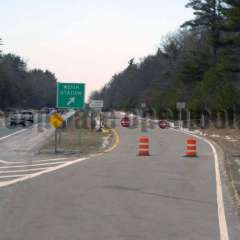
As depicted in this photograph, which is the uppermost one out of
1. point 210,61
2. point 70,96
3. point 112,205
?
point 210,61

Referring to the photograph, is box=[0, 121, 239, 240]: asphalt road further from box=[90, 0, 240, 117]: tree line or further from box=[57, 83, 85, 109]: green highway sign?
box=[90, 0, 240, 117]: tree line

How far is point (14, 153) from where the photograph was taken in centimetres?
3181

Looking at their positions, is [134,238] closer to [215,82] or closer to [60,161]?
[60,161]

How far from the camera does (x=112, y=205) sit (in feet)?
47.2

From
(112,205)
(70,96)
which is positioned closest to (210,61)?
(70,96)

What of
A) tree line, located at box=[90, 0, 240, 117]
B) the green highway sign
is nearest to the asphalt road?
the green highway sign

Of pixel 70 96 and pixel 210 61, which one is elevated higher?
pixel 210 61

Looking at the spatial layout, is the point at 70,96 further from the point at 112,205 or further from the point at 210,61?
the point at 210,61

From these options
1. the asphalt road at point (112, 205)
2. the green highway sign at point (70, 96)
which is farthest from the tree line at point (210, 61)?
the asphalt road at point (112, 205)

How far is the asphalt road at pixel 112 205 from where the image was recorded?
36.9ft

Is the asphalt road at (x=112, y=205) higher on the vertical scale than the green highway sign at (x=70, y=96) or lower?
lower

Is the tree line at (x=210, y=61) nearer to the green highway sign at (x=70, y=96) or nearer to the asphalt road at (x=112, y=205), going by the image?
the green highway sign at (x=70, y=96)

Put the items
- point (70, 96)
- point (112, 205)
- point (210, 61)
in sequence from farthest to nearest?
point (210, 61) → point (70, 96) → point (112, 205)

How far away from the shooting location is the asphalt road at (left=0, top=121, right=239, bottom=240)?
11258 mm
